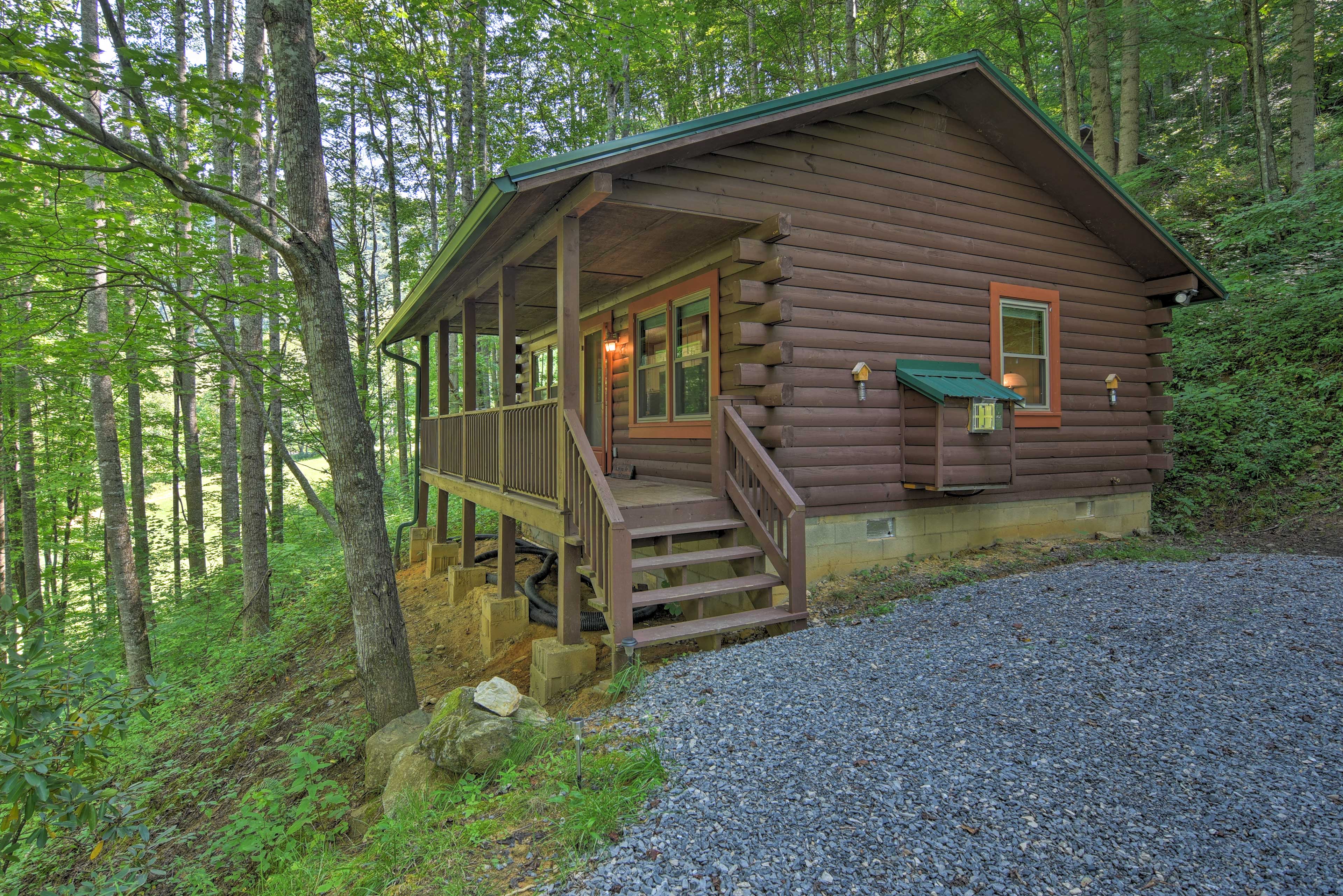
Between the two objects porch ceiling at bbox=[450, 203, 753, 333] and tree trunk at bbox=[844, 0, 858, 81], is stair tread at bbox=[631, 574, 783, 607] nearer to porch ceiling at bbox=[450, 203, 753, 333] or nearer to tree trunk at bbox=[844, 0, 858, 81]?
porch ceiling at bbox=[450, 203, 753, 333]

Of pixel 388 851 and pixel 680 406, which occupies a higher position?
pixel 680 406

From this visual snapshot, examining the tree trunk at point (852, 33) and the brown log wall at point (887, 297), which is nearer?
the brown log wall at point (887, 297)

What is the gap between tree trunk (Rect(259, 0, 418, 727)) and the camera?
14.5 ft

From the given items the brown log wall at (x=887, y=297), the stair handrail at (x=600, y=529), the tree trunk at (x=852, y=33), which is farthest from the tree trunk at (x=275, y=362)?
the tree trunk at (x=852, y=33)

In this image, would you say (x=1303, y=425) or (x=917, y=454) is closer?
(x=917, y=454)

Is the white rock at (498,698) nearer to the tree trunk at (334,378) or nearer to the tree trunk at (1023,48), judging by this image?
the tree trunk at (334,378)

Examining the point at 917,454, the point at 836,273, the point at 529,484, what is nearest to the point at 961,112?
the point at 836,273

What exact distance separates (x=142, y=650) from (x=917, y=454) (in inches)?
414

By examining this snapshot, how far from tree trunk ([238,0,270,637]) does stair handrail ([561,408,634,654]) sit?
5.48 meters

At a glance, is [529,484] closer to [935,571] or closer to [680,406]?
[680,406]

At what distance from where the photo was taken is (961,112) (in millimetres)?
7242

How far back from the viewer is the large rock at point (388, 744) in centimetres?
418

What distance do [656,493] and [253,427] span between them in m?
6.39

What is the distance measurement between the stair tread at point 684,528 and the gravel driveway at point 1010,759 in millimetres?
993
